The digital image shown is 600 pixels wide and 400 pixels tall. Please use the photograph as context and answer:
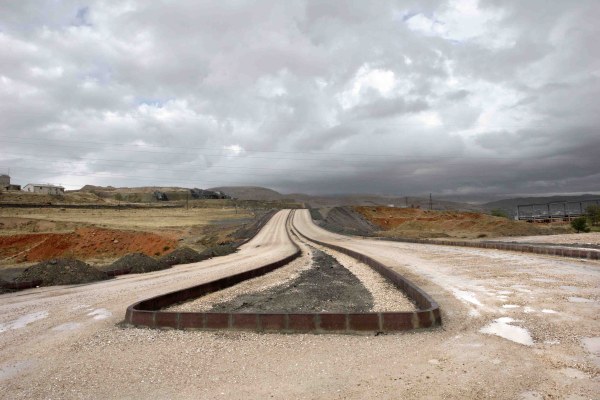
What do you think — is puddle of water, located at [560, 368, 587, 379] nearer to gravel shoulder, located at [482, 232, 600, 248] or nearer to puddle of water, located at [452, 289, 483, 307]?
puddle of water, located at [452, 289, 483, 307]

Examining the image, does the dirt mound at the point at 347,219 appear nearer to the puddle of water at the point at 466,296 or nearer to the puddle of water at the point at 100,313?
the puddle of water at the point at 466,296

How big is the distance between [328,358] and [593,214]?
195 ft

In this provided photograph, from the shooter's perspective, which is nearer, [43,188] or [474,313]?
[474,313]

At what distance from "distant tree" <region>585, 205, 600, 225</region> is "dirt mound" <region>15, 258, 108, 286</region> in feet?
181

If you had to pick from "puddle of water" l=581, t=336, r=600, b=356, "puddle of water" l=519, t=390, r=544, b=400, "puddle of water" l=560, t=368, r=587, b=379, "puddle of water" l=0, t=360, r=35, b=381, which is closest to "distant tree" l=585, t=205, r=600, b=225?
"puddle of water" l=581, t=336, r=600, b=356

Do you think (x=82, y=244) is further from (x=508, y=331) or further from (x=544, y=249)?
(x=508, y=331)

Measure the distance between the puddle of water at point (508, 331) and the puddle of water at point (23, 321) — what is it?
9.77m

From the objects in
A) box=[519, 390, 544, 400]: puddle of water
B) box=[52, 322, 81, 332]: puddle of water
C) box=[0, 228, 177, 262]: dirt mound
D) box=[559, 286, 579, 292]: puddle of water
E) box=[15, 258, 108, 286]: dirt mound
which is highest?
box=[519, 390, 544, 400]: puddle of water

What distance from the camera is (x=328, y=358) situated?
6.60m

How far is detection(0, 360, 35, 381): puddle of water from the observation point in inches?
253

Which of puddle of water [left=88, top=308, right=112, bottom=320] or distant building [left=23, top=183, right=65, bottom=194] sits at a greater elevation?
distant building [left=23, top=183, right=65, bottom=194]

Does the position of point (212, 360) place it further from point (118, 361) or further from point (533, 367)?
point (533, 367)

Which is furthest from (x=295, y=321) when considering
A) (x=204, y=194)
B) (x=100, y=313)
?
(x=204, y=194)

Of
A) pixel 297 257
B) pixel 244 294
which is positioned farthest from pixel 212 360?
pixel 297 257
